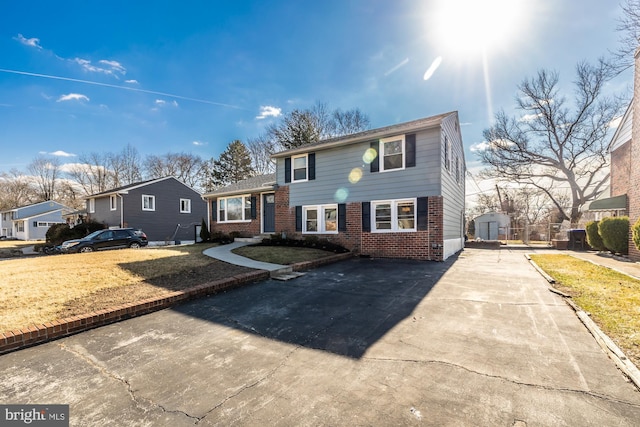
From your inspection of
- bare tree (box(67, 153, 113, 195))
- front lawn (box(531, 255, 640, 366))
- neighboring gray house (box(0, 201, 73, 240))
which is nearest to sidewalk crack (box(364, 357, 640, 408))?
front lawn (box(531, 255, 640, 366))

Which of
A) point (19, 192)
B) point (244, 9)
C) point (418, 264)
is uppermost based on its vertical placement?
point (244, 9)

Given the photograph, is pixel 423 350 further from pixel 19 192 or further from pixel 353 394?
pixel 19 192

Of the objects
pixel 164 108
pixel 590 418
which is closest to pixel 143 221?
Answer: pixel 164 108

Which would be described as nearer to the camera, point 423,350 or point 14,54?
point 423,350

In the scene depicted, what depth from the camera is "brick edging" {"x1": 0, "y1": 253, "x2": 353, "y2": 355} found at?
3.60 meters

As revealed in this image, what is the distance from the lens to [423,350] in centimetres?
328

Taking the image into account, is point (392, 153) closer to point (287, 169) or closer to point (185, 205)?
point (287, 169)

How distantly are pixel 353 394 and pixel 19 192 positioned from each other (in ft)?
224

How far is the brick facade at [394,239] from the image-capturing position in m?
10.4

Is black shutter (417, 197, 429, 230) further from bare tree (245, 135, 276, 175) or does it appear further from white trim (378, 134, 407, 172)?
bare tree (245, 135, 276, 175)

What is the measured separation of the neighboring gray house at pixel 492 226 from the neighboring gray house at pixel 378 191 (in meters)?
13.3

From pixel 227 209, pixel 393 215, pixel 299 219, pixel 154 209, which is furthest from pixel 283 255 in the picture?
pixel 154 209

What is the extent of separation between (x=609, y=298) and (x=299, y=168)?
11.8 metres

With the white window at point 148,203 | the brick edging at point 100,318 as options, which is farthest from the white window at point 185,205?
the brick edging at point 100,318
